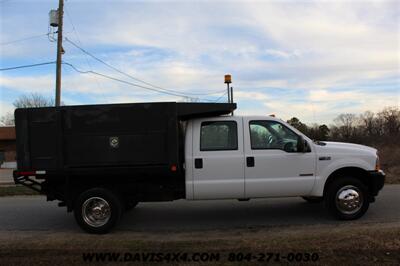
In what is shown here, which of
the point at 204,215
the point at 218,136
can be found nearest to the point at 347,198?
the point at 218,136

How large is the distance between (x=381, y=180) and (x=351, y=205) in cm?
69

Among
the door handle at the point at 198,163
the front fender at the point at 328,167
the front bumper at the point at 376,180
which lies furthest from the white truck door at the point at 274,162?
the front bumper at the point at 376,180

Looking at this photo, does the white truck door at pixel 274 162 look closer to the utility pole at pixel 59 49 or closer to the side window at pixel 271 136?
the side window at pixel 271 136

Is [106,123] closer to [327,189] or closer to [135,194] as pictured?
[135,194]

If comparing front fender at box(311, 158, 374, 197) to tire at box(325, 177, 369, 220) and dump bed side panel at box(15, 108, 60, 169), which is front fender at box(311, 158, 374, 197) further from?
dump bed side panel at box(15, 108, 60, 169)

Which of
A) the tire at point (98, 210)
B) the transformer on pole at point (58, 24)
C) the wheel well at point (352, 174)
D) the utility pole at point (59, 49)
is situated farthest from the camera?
the transformer on pole at point (58, 24)

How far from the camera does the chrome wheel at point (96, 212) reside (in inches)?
294

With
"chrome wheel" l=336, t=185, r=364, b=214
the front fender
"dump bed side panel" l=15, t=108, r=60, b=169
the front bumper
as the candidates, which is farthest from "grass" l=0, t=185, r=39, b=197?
the front bumper

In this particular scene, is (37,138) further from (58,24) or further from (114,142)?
(58,24)

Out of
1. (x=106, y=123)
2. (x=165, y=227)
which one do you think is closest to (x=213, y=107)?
(x=106, y=123)

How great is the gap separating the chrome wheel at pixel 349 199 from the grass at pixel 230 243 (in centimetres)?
38

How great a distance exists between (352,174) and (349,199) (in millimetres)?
473

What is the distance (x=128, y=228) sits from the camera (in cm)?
787

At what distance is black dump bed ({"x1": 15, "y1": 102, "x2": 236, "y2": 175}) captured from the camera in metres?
7.32
